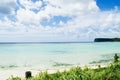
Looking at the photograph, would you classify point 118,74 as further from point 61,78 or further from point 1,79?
point 1,79

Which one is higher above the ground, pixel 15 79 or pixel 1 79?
pixel 15 79

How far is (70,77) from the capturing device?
575cm

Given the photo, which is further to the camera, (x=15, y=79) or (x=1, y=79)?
(x=1, y=79)

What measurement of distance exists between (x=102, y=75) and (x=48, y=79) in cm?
140

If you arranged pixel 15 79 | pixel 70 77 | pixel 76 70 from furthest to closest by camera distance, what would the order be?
pixel 76 70
pixel 15 79
pixel 70 77

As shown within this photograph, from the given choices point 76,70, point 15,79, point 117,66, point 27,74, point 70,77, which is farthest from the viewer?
point 117,66

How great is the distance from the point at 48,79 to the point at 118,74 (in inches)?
78.7

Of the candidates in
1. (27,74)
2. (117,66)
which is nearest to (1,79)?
(27,74)

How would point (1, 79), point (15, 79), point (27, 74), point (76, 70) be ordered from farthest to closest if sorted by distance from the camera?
point (1, 79), point (27, 74), point (76, 70), point (15, 79)

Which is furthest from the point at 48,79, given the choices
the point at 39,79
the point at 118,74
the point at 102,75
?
the point at 118,74

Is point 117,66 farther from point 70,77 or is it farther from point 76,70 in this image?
point 70,77

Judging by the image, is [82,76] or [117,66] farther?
[117,66]

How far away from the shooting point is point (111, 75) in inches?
254

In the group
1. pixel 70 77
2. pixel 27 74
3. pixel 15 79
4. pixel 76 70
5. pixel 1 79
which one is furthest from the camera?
pixel 1 79
